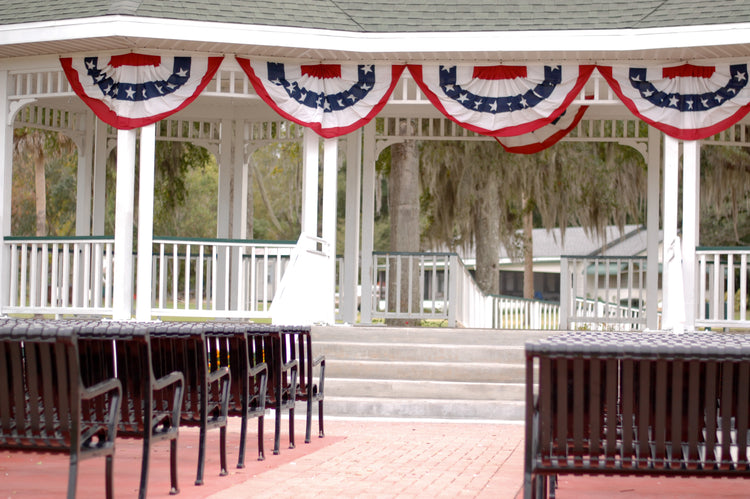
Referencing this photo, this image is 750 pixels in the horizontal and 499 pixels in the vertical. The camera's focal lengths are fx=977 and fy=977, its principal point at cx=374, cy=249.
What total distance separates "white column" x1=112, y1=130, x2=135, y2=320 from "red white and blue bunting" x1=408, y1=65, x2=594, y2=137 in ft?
11.8

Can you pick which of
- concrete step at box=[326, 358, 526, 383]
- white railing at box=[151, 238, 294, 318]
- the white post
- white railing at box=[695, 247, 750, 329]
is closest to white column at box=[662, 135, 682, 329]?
white railing at box=[695, 247, 750, 329]

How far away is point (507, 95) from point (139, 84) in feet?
14.1

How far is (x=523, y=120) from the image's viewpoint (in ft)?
37.6

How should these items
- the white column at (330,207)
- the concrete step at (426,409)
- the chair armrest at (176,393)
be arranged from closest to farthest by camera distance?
the chair armrest at (176,393) < the concrete step at (426,409) < the white column at (330,207)

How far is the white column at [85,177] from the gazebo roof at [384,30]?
10.1 ft

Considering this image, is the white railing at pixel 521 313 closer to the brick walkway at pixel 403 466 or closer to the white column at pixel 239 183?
the white column at pixel 239 183

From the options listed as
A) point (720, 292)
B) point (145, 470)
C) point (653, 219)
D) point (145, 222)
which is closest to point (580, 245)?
point (653, 219)

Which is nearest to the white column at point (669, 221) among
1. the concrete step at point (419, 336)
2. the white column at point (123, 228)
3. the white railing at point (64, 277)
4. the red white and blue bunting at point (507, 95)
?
the red white and blue bunting at point (507, 95)

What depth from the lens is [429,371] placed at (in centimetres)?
1023

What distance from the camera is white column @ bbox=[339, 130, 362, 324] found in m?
13.4

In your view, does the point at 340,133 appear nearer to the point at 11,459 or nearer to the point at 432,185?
the point at 11,459

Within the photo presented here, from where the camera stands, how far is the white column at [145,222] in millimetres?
11289

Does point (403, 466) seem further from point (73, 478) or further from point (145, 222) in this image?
point (145, 222)

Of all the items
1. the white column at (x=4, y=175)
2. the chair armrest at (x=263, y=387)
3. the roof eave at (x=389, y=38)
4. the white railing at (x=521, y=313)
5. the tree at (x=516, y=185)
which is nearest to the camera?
the chair armrest at (x=263, y=387)
